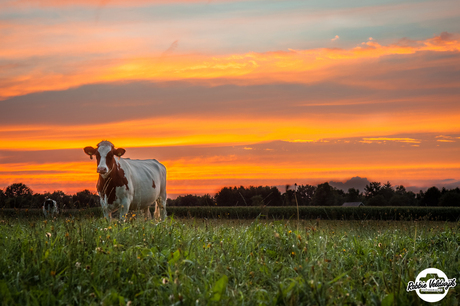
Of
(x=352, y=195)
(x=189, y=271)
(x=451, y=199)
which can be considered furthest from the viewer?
(x=352, y=195)

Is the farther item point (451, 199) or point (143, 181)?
point (451, 199)

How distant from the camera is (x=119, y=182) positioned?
521 inches

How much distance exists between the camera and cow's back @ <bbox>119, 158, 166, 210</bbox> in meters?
14.4

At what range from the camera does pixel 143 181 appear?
50.5ft

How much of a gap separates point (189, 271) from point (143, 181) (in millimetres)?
10213

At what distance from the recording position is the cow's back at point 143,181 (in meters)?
14.4

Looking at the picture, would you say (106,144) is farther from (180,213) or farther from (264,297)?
(180,213)

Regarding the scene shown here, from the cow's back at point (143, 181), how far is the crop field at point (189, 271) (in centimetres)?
669

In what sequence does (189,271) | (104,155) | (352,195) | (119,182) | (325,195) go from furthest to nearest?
1. (352,195)
2. (325,195)
3. (119,182)
4. (104,155)
5. (189,271)

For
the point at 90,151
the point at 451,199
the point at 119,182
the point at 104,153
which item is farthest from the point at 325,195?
the point at 104,153

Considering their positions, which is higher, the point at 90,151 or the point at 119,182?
the point at 90,151

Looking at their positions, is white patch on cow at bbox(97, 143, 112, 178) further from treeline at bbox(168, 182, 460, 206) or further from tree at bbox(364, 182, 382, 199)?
tree at bbox(364, 182, 382, 199)

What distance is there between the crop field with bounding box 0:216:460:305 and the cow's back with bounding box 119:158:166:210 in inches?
263

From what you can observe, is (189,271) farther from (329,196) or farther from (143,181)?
(329,196)
